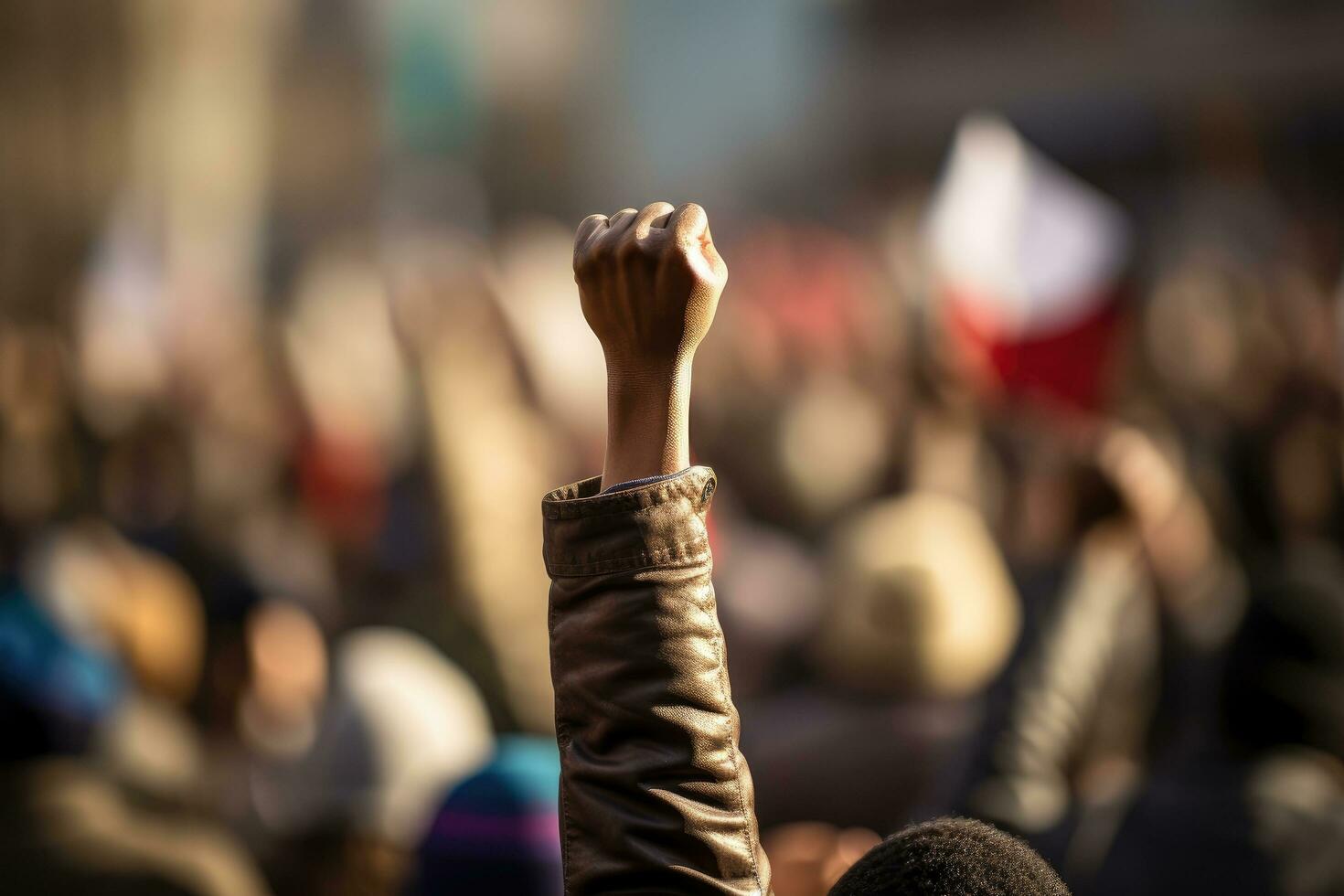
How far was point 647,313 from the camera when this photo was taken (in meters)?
1.38

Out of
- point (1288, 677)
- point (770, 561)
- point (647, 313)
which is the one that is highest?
point (647, 313)

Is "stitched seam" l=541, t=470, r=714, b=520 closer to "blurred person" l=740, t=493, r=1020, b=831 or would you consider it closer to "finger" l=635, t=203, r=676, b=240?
"finger" l=635, t=203, r=676, b=240

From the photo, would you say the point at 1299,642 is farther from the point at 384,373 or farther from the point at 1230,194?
the point at 1230,194

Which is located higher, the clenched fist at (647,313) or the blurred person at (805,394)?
the clenched fist at (647,313)

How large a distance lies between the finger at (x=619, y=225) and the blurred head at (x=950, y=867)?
613mm

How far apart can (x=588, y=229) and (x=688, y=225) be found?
0.38 ft

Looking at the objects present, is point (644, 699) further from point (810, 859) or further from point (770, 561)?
point (770, 561)

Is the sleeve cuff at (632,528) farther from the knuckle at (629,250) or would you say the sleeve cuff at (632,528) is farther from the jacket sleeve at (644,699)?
the knuckle at (629,250)

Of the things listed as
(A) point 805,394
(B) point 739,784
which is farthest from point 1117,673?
(A) point 805,394

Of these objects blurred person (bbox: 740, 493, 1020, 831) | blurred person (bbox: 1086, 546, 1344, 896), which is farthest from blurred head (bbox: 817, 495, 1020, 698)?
blurred person (bbox: 1086, 546, 1344, 896)

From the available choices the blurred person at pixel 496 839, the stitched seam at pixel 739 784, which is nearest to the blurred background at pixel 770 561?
the blurred person at pixel 496 839

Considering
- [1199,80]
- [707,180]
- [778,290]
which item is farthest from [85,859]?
[707,180]

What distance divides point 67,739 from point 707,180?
40.1m

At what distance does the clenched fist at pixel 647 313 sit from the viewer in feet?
4.46
